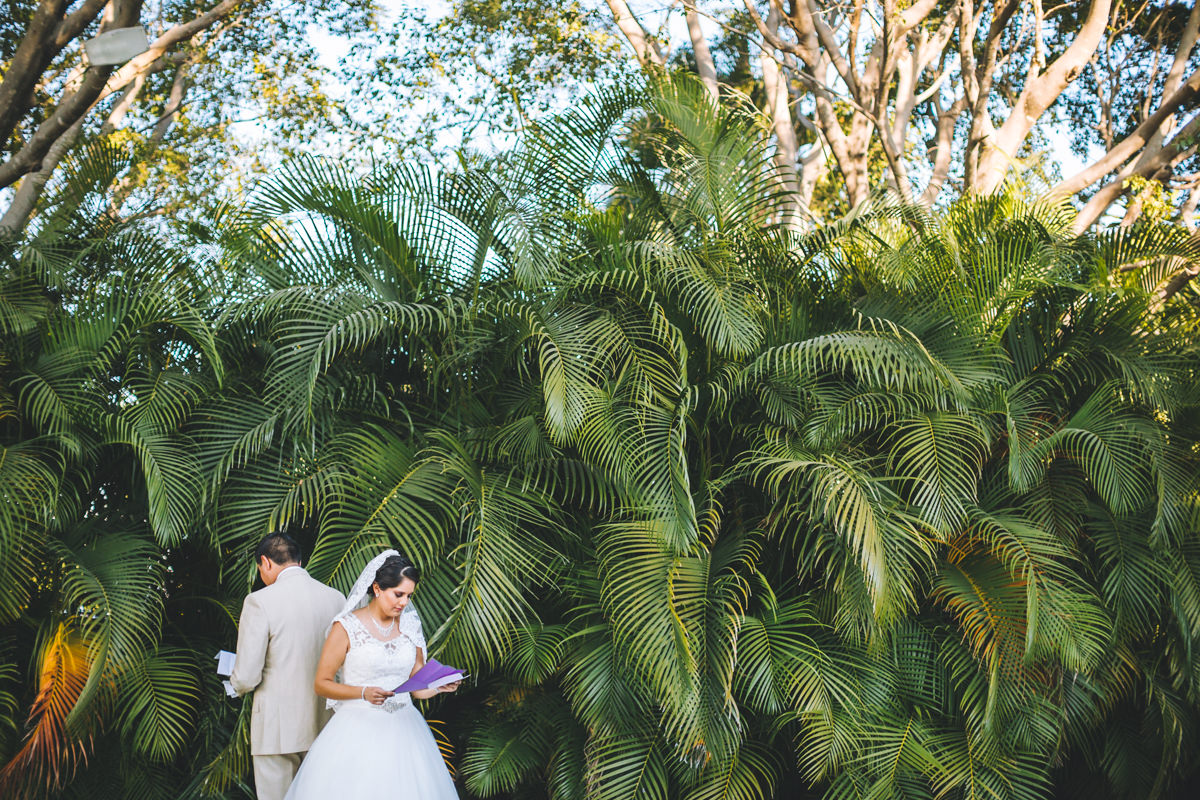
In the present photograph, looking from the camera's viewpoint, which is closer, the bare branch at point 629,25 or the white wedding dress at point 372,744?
the white wedding dress at point 372,744

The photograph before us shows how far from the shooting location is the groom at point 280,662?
190 inches

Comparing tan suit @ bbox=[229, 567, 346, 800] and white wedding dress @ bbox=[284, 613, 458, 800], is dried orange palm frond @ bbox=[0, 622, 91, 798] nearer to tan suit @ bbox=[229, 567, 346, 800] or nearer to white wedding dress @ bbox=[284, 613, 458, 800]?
tan suit @ bbox=[229, 567, 346, 800]

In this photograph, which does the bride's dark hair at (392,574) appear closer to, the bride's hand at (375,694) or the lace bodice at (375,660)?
the lace bodice at (375,660)

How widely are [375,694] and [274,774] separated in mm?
823

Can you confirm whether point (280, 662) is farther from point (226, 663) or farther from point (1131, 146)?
Result: point (1131, 146)

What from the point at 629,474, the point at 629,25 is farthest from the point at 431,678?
the point at 629,25

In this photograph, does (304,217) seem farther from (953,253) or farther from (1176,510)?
(1176,510)

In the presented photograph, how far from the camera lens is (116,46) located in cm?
666

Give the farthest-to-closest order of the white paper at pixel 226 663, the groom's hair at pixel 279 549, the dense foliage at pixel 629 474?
the dense foliage at pixel 629 474, the groom's hair at pixel 279 549, the white paper at pixel 226 663

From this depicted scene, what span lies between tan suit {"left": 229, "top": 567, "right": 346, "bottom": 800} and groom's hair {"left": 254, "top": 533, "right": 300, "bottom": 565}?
0.05 meters

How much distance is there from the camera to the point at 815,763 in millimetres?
5801

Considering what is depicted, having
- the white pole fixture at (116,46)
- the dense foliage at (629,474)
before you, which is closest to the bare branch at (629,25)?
the dense foliage at (629,474)

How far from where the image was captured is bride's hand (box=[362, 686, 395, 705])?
4.53 metres

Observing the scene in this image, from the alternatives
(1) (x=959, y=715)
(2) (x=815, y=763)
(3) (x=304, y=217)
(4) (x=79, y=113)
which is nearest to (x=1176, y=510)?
(1) (x=959, y=715)
